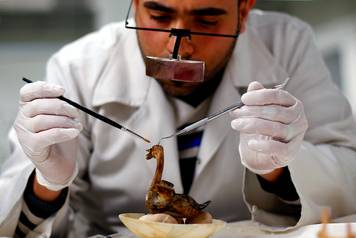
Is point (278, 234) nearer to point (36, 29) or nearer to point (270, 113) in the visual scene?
point (270, 113)

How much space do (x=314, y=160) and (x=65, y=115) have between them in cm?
57

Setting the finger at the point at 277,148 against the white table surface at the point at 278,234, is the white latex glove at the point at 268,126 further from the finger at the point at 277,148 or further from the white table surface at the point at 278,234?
the white table surface at the point at 278,234

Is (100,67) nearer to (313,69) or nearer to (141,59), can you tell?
(141,59)

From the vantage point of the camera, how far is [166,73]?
110cm

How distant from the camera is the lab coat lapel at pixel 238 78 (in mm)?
1369

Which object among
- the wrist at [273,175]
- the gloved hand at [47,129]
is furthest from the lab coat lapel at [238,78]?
the gloved hand at [47,129]

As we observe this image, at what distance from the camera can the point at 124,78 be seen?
4.78 feet

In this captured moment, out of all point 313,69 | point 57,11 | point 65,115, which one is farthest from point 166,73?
point 57,11

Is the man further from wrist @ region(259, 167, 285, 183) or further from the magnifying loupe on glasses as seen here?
the magnifying loupe on glasses

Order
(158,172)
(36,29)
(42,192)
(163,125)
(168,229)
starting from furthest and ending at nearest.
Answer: (36,29) < (163,125) < (42,192) < (158,172) < (168,229)

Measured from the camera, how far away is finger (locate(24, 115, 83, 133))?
3.53 feet

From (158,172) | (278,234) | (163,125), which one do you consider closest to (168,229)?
(158,172)

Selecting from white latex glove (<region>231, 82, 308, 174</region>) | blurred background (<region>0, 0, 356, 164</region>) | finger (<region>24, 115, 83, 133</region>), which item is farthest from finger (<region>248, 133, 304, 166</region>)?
blurred background (<region>0, 0, 356, 164</region>)

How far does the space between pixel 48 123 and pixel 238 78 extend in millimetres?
585
